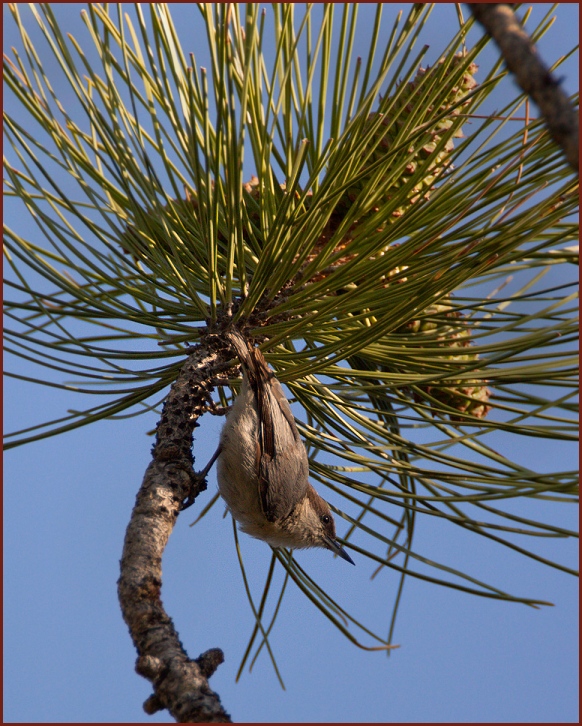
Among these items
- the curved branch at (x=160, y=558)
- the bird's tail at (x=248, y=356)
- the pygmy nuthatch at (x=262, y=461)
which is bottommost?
the curved branch at (x=160, y=558)

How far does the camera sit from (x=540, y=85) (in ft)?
2.28

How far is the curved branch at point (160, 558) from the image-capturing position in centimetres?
129

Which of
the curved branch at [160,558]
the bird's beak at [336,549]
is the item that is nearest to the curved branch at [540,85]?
the curved branch at [160,558]

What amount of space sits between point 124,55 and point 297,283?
913 millimetres

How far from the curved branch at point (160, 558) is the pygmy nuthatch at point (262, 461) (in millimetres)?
252

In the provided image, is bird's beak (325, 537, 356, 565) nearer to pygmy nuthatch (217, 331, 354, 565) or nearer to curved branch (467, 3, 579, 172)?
pygmy nuthatch (217, 331, 354, 565)

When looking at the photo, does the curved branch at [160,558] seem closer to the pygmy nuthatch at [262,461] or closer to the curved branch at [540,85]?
the pygmy nuthatch at [262,461]

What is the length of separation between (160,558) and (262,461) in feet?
2.76

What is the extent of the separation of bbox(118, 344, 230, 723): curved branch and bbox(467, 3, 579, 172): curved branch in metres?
1.09

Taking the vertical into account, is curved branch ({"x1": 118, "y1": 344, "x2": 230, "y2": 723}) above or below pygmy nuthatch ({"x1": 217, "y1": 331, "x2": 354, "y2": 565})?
below

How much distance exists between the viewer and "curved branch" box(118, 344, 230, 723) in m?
1.29

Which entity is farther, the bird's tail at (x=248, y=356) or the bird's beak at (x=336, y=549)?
the bird's beak at (x=336, y=549)

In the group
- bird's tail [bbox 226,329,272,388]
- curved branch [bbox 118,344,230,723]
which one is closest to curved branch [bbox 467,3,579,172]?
curved branch [bbox 118,344,230,723]

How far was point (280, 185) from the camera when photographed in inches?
93.9
